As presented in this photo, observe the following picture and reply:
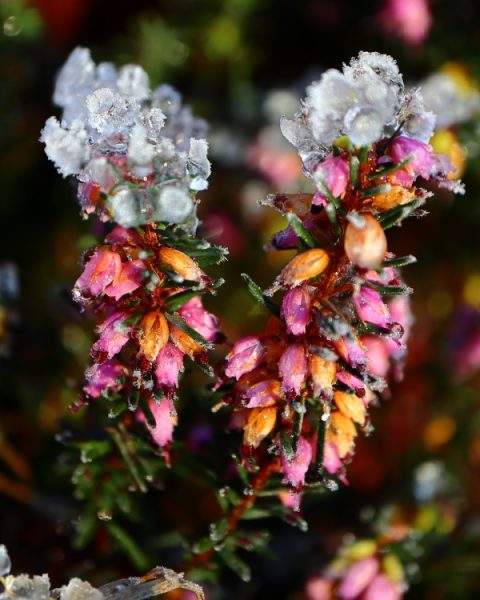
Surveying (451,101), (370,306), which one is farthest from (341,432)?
(451,101)

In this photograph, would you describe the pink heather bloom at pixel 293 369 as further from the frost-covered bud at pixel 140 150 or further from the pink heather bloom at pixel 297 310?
the frost-covered bud at pixel 140 150

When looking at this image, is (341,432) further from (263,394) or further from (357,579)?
(357,579)

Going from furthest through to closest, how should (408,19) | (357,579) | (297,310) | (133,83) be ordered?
(408,19), (357,579), (133,83), (297,310)

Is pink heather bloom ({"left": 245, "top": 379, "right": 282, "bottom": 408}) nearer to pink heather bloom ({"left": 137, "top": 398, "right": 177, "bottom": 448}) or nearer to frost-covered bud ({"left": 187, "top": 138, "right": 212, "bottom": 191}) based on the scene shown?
pink heather bloom ({"left": 137, "top": 398, "right": 177, "bottom": 448})

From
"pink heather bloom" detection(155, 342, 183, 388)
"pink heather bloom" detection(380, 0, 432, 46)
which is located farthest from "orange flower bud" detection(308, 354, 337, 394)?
"pink heather bloom" detection(380, 0, 432, 46)

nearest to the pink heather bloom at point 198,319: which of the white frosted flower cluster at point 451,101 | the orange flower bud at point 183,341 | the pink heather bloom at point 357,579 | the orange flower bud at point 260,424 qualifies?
the orange flower bud at point 183,341

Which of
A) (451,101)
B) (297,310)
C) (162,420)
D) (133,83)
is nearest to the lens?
(297,310)

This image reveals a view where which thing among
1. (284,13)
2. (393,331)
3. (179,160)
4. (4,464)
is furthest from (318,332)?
(284,13)
